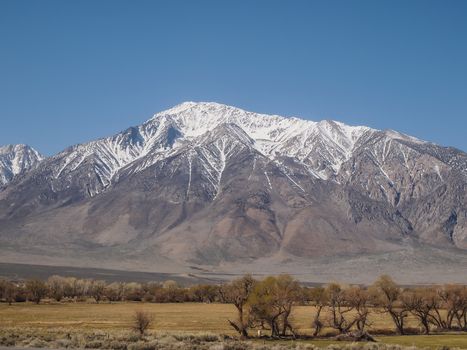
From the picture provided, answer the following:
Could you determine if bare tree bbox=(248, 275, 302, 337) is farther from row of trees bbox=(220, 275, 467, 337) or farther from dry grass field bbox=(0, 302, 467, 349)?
dry grass field bbox=(0, 302, 467, 349)

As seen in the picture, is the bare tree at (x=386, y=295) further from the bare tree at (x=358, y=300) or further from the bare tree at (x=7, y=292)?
the bare tree at (x=7, y=292)

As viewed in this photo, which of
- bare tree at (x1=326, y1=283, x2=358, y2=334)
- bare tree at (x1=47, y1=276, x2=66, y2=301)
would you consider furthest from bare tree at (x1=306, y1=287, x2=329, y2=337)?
bare tree at (x1=47, y1=276, x2=66, y2=301)

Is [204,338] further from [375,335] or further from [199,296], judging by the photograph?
[199,296]

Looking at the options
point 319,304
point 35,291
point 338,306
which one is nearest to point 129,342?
point 338,306

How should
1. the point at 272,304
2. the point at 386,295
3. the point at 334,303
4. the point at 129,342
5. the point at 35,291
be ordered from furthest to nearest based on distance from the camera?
the point at 35,291
the point at 386,295
the point at 334,303
the point at 272,304
the point at 129,342

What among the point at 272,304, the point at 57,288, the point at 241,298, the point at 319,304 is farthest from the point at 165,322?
the point at 57,288

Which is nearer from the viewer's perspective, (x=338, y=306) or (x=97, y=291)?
(x=338, y=306)

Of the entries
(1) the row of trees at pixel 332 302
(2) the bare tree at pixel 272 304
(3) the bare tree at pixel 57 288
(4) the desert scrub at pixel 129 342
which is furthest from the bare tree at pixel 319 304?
(3) the bare tree at pixel 57 288

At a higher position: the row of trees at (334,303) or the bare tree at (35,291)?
the row of trees at (334,303)

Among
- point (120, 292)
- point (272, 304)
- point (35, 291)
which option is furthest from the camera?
point (120, 292)

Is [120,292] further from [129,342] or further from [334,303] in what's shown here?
[129,342]

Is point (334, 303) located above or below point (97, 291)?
above

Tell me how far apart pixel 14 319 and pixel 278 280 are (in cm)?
2895

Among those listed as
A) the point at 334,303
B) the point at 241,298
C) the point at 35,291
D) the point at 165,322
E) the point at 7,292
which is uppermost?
the point at 241,298
